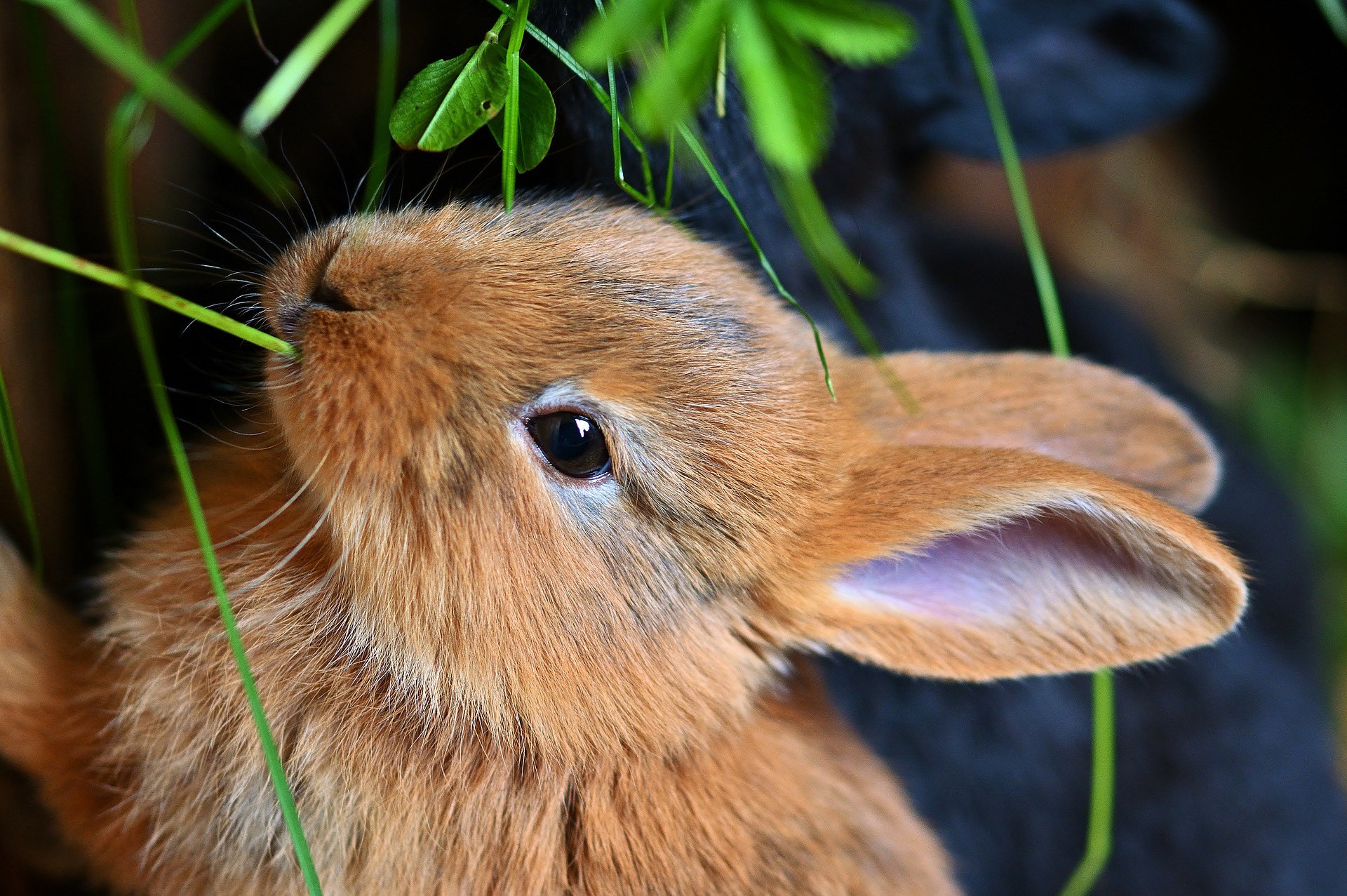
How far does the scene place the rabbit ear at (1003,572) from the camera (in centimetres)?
160

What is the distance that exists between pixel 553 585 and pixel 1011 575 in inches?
30.5

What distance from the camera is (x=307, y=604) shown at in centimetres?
175

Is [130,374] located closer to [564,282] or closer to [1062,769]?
[564,282]

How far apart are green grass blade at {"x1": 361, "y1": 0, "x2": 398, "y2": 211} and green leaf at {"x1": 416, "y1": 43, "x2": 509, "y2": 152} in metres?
0.14

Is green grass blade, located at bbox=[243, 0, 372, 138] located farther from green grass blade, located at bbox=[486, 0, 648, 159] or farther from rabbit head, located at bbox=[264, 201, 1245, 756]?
rabbit head, located at bbox=[264, 201, 1245, 756]

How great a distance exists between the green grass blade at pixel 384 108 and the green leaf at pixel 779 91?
563 mm

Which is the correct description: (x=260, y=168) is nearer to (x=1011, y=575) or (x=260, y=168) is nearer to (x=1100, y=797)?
(x=1011, y=575)

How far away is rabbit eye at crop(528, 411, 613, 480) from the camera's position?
155 cm

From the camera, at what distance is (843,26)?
1099mm

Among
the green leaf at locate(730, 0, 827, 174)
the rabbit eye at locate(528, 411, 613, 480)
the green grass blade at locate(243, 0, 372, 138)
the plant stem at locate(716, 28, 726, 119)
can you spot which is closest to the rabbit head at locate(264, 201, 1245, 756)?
the rabbit eye at locate(528, 411, 613, 480)

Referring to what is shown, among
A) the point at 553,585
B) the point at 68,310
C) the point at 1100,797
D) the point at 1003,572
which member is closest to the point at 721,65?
the point at 553,585

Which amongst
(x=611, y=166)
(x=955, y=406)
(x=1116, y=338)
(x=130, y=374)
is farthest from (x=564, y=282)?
(x=1116, y=338)

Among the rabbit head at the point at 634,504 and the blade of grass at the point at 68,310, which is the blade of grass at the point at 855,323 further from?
the blade of grass at the point at 68,310

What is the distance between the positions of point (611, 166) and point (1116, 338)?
2361 millimetres
